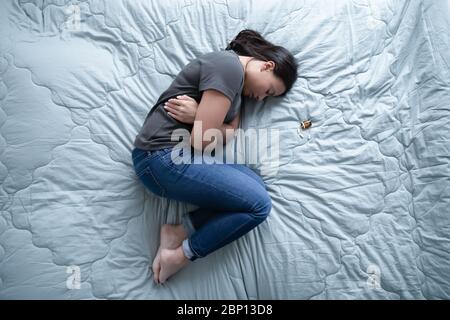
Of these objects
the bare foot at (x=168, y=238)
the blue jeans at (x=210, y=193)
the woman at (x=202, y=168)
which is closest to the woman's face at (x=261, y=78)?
the woman at (x=202, y=168)

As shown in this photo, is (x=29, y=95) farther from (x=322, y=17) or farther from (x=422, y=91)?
(x=422, y=91)

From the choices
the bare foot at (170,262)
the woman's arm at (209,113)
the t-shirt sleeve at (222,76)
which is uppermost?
the t-shirt sleeve at (222,76)

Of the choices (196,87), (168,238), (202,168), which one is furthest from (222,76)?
(168,238)

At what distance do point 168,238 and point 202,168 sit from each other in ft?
0.66

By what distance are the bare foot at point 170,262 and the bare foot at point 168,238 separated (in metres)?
0.01

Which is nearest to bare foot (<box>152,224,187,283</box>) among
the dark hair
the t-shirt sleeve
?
the t-shirt sleeve

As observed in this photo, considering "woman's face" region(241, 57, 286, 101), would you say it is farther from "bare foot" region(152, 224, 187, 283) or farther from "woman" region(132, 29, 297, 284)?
"bare foot" region(152, 224, 187, 283)

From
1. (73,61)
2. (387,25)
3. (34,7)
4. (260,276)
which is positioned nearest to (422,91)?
(387,25)

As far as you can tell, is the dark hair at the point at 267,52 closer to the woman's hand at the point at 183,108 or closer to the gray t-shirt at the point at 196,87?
the gray t-shirt at the point at 196,87

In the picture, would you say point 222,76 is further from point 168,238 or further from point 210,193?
point 168,238

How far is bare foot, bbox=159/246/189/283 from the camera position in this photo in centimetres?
80

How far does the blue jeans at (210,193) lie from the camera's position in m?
0.81

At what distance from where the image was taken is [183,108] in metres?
0.82
